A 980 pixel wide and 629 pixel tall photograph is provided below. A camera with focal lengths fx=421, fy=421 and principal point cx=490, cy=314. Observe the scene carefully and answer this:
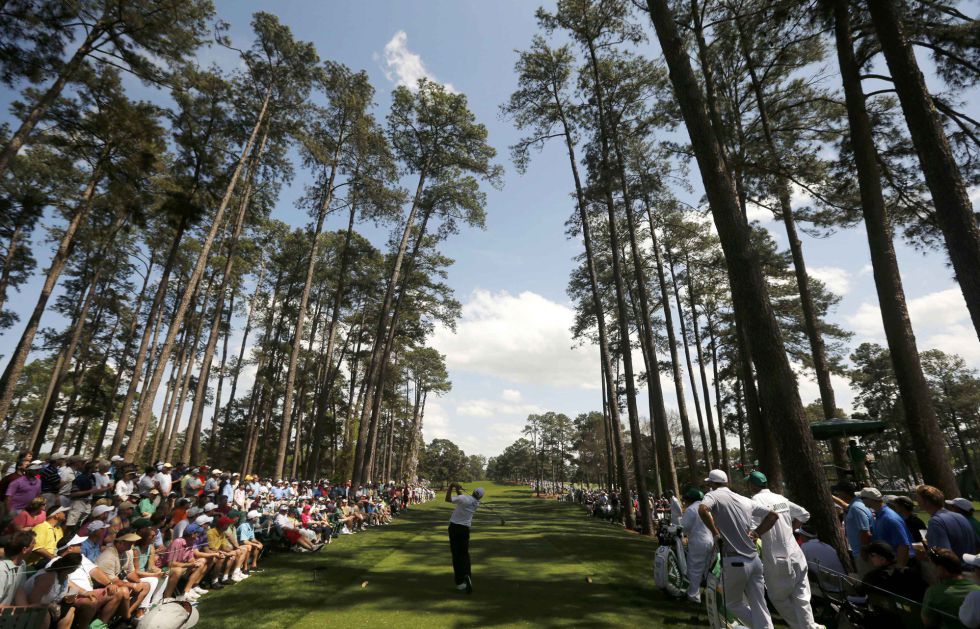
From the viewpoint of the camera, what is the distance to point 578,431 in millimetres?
68688

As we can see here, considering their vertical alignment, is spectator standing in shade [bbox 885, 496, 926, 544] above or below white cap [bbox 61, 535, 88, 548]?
above

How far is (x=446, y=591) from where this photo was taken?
6.40 meters

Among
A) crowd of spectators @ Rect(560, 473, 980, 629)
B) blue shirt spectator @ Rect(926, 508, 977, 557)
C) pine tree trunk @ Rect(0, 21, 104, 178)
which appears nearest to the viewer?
crowd of spectators @ Rect(560, 473, 980, 629)

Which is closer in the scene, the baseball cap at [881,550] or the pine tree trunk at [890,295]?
the baseball cap at [881,550]

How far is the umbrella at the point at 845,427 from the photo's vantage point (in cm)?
1028

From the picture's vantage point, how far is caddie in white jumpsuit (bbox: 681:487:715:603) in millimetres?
5711

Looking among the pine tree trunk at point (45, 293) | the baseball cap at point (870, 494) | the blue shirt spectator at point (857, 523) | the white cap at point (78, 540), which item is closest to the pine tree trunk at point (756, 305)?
the blue shirt spectator at point (857, 523)

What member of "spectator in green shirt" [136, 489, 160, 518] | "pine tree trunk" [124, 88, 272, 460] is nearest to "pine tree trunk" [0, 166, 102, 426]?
"pine tree trunk" [124, 88, 272, 460]

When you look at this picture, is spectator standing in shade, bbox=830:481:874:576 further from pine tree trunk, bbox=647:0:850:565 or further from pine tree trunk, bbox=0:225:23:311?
pine tree trunk, bbox=0:225:23:311

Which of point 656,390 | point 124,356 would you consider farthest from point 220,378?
point 656,390

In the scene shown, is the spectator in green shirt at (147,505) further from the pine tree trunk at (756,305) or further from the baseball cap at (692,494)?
the pine tree trunk at (756,305)

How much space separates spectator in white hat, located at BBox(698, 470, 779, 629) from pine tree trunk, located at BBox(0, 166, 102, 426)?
1810 centimetres

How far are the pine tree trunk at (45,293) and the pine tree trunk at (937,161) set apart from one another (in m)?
21.9

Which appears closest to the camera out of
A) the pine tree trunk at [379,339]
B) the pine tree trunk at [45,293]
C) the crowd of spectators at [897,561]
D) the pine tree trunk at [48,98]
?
the crowd of spectators at [897,561]
